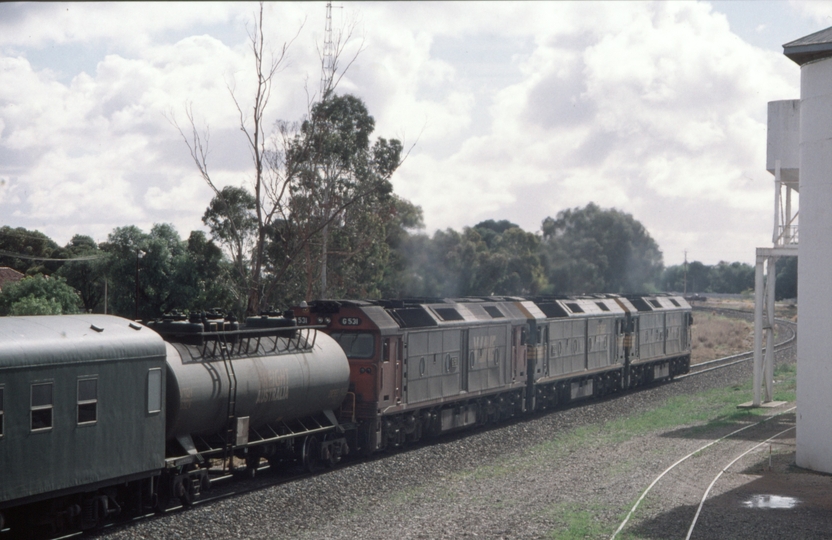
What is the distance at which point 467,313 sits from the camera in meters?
25.0

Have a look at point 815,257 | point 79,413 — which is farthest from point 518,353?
point 79,413

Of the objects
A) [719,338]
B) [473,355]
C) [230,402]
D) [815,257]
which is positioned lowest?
[719,338]

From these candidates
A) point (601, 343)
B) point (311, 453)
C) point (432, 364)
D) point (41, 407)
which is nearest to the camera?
point (41, 407)

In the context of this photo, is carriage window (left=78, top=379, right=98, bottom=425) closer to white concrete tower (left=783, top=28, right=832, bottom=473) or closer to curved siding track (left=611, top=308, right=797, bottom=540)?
curved siding track (left=611, top=308, right=797, bottom=540)

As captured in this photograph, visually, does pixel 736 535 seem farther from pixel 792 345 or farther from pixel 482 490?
pixel 792 345

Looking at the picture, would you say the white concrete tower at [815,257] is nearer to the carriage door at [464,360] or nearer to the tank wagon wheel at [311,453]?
the carriage door at [464,360]

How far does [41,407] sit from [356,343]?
909 centimetres

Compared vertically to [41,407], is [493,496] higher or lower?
lower

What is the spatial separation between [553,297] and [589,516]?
62.8 feet

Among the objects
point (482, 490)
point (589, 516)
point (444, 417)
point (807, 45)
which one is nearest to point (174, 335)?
point (482, 490)

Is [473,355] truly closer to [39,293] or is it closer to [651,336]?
[651,336]

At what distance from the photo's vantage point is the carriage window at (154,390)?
14555 millimetres

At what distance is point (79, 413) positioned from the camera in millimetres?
13250

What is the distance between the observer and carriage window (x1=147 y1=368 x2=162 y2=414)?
14555 mm
